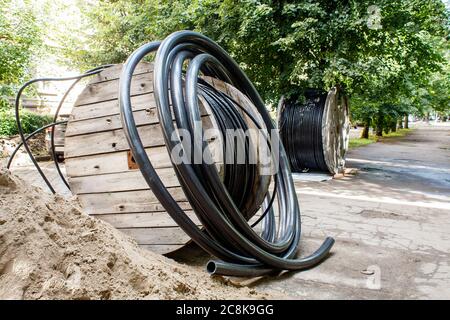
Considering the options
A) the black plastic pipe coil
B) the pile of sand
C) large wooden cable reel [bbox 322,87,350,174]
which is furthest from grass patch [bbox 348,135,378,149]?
the pile of sand

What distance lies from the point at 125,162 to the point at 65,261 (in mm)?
1429

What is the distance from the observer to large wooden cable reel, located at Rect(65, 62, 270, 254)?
285 cm

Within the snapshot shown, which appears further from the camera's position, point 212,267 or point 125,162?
point 125,162

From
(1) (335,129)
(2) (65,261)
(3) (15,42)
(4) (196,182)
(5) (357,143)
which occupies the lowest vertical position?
(5) (357,143)

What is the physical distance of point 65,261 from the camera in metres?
1.74

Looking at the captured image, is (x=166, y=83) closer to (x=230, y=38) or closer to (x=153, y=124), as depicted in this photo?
(x=153, y=124)

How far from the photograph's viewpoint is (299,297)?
2.27m

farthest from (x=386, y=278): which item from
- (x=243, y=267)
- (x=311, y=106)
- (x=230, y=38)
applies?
(x=230, y=38)

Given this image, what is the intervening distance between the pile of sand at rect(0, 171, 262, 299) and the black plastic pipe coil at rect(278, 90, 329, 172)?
5.24 metres

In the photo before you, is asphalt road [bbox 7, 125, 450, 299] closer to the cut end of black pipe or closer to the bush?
the cut end of black pipe

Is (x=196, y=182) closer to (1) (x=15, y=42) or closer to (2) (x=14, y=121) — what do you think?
(1) (x=15, y=42)

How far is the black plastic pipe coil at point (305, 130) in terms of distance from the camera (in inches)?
275

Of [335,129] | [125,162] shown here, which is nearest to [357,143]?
[335,129]
